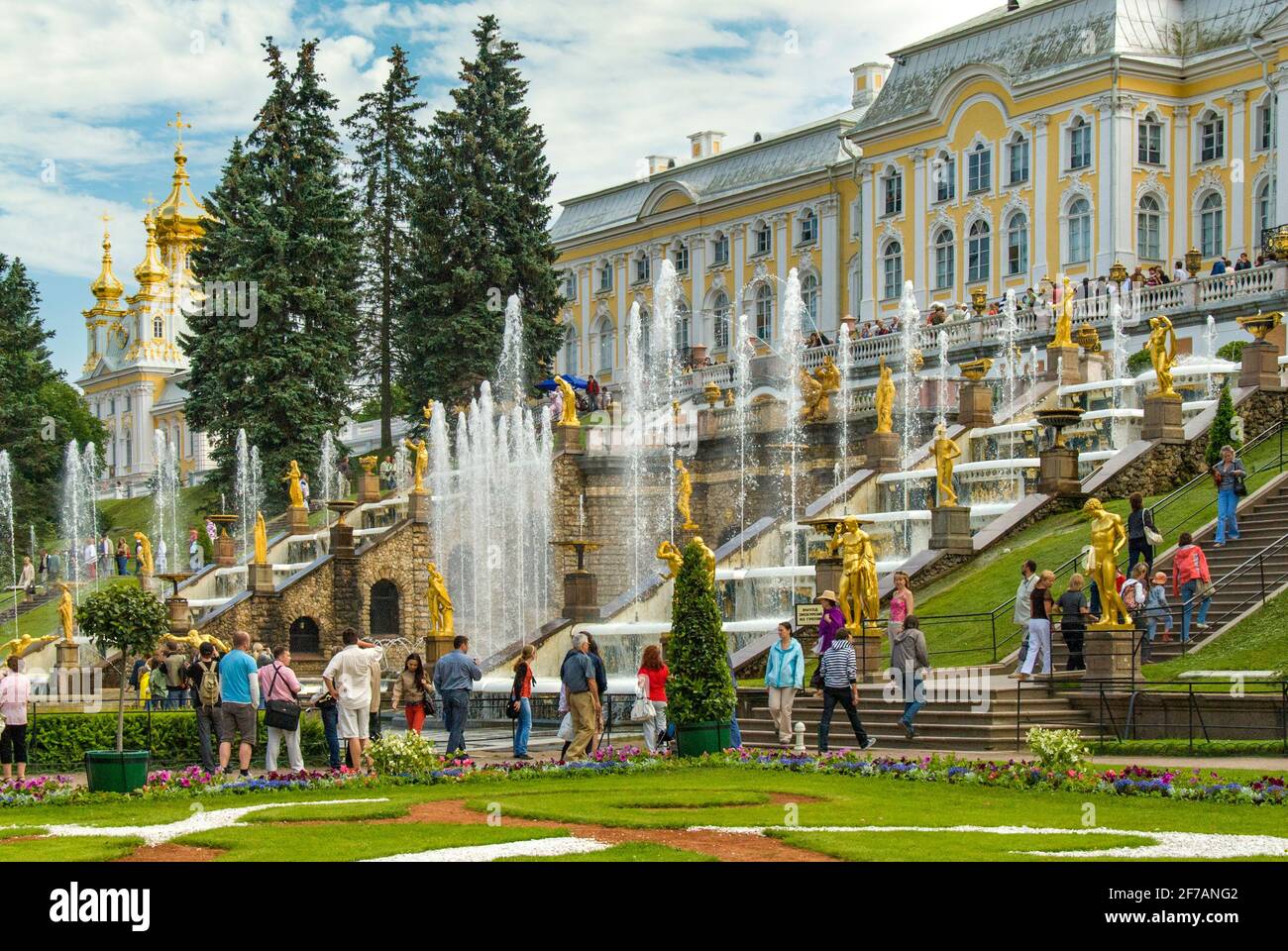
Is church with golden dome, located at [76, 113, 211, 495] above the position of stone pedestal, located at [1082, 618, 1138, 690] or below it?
above

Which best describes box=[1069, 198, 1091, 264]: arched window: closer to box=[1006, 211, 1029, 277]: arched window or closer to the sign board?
box=[1006, 211, 1029, 277]: arched window

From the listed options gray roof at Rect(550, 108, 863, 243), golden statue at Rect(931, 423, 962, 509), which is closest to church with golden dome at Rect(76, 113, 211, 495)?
gray roof at Rect(550, 108, 863, 243)

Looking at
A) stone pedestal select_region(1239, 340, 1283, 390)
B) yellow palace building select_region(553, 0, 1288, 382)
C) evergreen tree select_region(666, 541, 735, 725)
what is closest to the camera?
evergreen tree select_region(666, 541, 735, 725)

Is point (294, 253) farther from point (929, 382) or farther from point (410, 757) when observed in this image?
point (410, 757)

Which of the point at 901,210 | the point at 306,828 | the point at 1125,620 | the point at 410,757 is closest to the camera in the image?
the point at 306,828

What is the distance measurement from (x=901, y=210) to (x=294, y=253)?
1963cm

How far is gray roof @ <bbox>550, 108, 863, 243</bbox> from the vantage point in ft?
234

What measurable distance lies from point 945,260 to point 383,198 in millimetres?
17815

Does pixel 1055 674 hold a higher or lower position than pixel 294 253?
lower

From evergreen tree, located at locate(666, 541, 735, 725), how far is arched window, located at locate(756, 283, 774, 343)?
49.5 metres

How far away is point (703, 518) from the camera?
45062 millimetres

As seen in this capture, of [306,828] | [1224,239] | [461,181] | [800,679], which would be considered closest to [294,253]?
[461,181]

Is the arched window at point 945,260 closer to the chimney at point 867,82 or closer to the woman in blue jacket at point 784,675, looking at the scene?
the chimney at point 867,82

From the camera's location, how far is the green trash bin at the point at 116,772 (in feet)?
60.4
